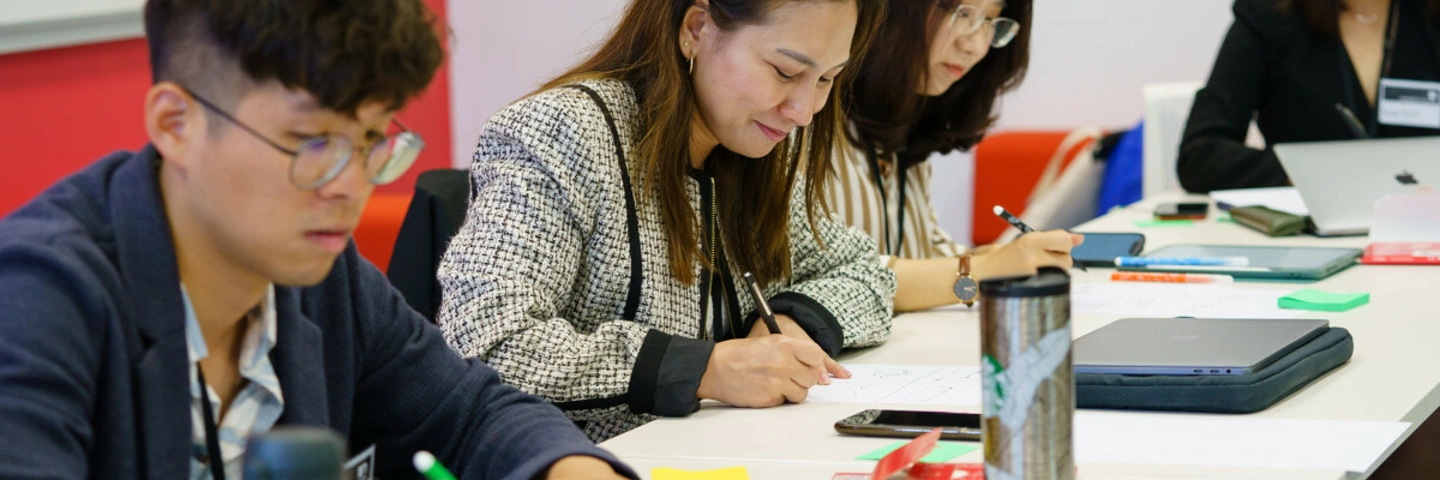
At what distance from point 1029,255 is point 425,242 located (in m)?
0.88

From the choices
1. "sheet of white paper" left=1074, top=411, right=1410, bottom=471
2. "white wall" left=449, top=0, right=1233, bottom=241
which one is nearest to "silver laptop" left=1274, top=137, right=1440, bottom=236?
"sheet of white paper" left=1074, top=411, right=1410, bottom=471

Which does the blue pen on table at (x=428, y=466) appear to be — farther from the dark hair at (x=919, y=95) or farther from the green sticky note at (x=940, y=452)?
the dark hair at (x=919, y=95)

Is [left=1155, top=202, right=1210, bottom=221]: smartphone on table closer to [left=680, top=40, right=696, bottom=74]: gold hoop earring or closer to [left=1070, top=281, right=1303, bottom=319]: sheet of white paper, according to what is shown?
[left=1070, top=281, right=1303, bottom=319]: sheet of white paper

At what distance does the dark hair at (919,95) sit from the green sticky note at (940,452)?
1.19 meters

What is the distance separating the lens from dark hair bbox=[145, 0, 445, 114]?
39.0 inches

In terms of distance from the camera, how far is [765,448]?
1.42 meters

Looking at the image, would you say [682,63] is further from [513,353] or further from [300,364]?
[300,364]

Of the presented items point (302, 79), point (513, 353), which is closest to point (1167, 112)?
point (513, 353)

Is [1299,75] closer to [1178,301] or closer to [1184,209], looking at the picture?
[1184,209]

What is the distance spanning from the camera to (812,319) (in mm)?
1834

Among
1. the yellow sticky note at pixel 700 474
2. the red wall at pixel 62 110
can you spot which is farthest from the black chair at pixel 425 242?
the red wall at pixel 62 110

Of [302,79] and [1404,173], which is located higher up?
[302,79]

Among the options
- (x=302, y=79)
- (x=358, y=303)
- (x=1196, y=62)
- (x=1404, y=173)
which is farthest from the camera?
(x=1196, y=62)

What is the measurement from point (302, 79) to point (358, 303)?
37 cm
